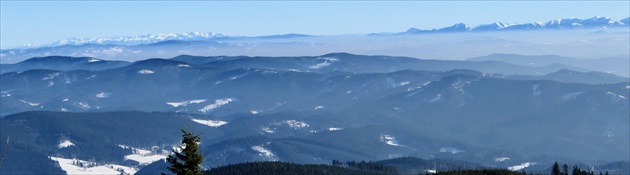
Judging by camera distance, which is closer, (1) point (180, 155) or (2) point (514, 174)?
(1) point (180, 155)

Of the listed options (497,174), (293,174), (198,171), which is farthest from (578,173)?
(198,171)

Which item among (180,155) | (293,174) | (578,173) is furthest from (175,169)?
(293,174)

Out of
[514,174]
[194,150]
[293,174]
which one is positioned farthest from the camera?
[293,174]

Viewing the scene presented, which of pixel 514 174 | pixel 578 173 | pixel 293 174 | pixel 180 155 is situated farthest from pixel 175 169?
pixel 293 174

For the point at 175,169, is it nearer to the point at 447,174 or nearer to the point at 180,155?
the point at 180,155

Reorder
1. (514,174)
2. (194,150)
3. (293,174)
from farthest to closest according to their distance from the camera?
(293,174)
(514,174)
(194,150)

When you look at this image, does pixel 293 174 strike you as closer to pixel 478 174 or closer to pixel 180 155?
pixel 478 174

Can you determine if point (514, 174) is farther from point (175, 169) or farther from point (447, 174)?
point (175, 169)

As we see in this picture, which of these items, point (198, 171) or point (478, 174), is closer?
point (198, 171)
